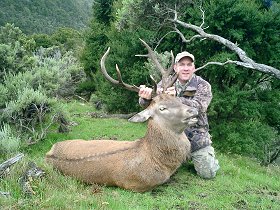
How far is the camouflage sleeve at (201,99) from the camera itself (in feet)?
21.7

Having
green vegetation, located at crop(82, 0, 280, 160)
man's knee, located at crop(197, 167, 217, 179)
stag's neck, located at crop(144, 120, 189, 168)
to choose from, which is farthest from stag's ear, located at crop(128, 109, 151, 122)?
green vegetation, located at crop(82, 0, 280, 160)

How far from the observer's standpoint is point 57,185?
5699 mm

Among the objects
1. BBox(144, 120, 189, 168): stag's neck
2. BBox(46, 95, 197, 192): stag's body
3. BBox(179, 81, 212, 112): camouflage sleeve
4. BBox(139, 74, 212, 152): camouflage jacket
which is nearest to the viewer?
BBox(46, 95, 197, 192): stag's body

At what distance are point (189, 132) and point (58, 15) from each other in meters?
97.0

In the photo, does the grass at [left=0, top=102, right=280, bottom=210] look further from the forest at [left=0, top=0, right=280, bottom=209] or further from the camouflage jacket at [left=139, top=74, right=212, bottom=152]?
the camouflage jacket at [left=139, top=74, right=212, bottom=152]

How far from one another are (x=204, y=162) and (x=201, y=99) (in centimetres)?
108

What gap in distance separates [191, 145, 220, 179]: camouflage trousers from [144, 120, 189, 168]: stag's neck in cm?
89

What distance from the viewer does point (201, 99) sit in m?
6.84

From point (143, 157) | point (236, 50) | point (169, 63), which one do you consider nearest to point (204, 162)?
point (143, 157)

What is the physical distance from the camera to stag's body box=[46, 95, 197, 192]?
5.96 m

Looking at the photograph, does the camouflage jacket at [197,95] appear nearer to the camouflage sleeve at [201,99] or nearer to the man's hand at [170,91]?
the camouflage sleeve at [201,99]

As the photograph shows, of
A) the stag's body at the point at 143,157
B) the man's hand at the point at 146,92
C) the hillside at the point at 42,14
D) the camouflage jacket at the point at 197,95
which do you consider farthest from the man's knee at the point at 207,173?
the hillside at the point at 42,14

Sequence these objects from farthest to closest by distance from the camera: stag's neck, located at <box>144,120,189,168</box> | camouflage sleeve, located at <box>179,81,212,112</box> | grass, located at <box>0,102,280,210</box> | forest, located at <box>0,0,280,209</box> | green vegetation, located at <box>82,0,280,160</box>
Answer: green vegetation, located at <box>82,0,280,160</box> → forest, located at <box>0,0,280,209</box> → camouflage sleeve, located at <box>179,81,212,112</box> → stag's neck, located at <box>144,120,189,168</box> → grass, located at <box>0,102,280,210</box>

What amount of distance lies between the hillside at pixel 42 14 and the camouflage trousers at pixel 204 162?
74.1 metres
